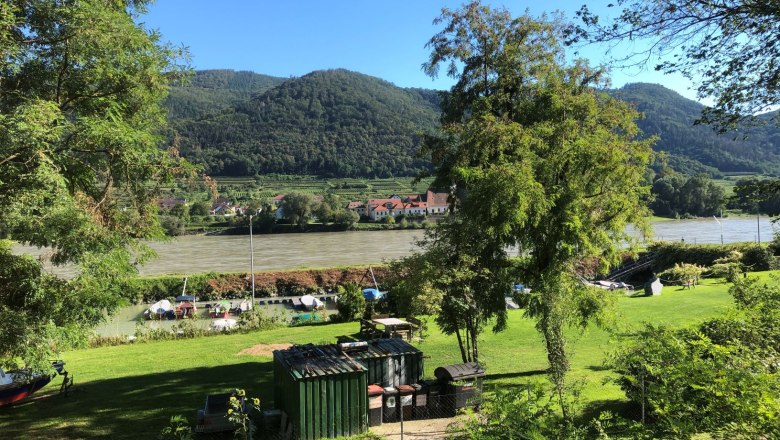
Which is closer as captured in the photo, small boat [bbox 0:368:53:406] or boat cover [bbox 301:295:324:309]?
small boat [bbox 0:368:53:406]

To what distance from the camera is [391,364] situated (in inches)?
416

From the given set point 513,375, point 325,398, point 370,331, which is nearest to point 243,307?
point 370,331

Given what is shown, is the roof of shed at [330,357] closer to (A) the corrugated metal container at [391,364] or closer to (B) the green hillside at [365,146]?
(A) the corrugated metal container at [391,364]

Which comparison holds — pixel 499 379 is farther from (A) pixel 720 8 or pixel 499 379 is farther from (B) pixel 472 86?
(A) pixel 720 8

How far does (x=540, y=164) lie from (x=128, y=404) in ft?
36.5

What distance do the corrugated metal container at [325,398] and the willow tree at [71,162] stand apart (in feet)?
12.0

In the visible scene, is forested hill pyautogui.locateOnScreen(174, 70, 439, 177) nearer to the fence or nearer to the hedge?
the hedge

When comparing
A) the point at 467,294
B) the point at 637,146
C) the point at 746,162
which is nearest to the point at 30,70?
the point at 467,294

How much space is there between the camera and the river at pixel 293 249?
46938 mm

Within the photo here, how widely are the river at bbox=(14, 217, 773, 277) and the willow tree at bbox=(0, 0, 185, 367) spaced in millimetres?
27630

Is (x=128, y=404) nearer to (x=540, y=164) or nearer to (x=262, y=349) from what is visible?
(x=262, y=349)

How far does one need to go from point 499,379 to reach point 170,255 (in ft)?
174

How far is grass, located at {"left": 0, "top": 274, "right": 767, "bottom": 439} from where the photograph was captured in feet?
32.6

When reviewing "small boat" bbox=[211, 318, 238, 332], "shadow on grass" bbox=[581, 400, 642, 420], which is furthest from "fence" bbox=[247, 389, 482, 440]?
"small boat" bbox=[211, 318, 238, 332]
